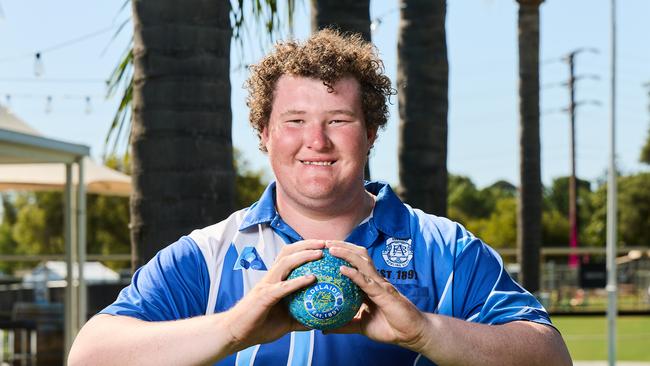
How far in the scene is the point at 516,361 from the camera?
2.98 metres

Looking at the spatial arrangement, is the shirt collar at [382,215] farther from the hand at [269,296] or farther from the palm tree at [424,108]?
the palm tree at [424,108]

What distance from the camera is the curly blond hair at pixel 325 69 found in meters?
Result: 3.21

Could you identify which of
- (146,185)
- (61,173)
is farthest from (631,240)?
(146,185)

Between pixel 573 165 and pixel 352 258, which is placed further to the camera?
pixel 573 165

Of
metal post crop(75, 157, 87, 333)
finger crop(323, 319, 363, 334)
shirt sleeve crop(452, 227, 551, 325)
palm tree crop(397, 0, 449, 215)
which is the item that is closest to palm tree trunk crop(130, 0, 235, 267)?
shirt sleeve crop(452, 227, 551, 325)

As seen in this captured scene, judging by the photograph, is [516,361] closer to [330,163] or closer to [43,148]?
[330,163]

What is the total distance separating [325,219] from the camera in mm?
3332

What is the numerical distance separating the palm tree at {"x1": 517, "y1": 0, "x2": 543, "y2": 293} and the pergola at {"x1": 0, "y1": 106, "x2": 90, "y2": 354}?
30.0 feet

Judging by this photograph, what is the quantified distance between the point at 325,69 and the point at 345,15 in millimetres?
4934

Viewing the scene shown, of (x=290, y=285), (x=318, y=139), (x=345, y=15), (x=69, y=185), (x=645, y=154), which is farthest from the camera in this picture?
(x=645, y=154)

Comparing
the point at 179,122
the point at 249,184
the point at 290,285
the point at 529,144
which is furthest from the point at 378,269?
the point at 249,184

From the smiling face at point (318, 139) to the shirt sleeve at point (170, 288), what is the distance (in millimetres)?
352

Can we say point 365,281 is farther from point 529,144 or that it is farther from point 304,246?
point 529,144

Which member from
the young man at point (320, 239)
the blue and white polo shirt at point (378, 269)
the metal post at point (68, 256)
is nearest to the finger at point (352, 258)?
the young man at point (320, 239)
